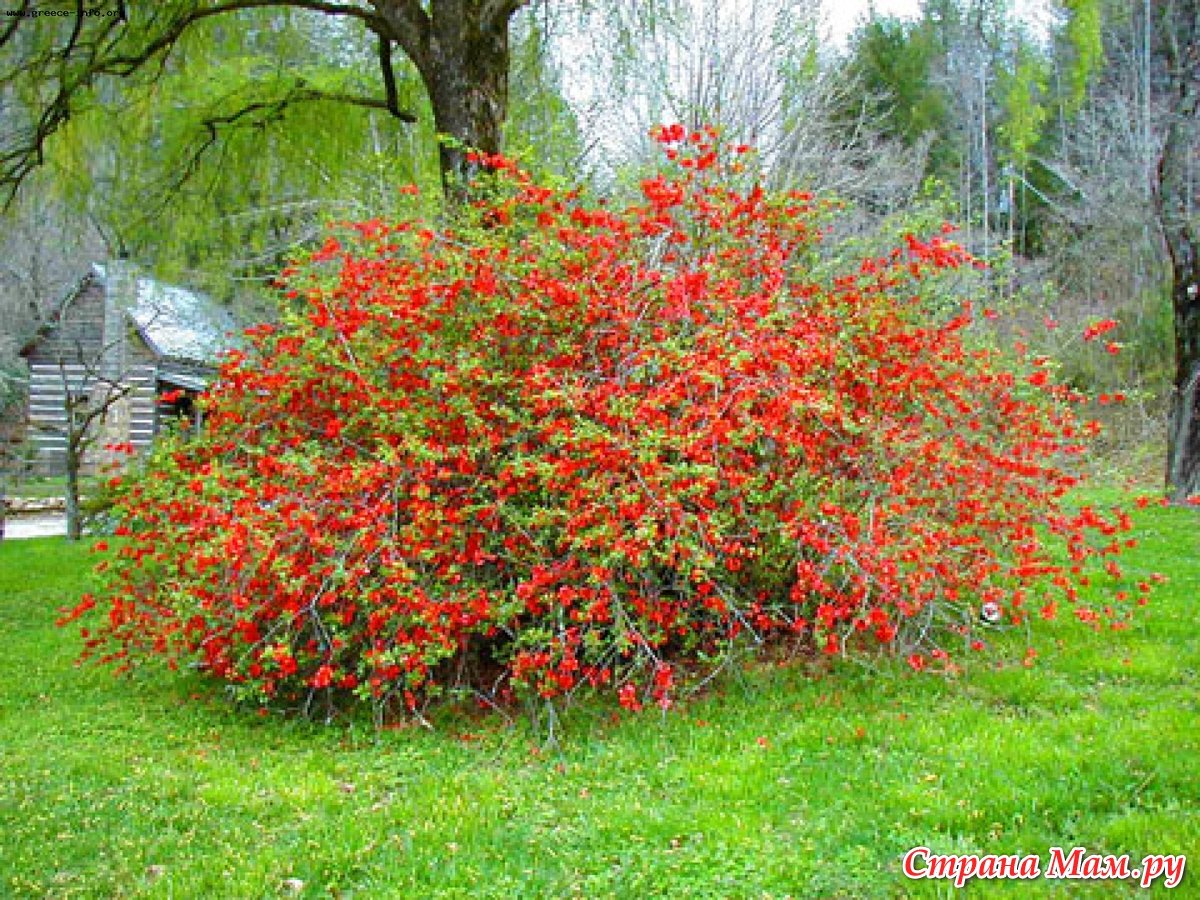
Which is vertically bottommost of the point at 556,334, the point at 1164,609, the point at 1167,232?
the point at 1164,609

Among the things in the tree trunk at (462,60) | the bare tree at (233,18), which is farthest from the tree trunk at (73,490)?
the tree trunk at (462,60)

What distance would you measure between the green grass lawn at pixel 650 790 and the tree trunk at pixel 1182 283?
5.33m

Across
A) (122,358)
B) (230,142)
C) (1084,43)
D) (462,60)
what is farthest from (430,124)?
(1084,43)

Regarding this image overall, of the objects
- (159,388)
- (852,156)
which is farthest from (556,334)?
(159,388)

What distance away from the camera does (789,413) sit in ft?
14.0

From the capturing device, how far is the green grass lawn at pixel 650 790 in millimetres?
2844

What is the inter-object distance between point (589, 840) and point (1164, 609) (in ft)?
12.9

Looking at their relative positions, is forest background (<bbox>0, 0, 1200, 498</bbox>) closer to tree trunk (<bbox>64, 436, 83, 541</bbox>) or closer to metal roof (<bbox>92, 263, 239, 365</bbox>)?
metal roof (<bbox>92, 263, 239, 365</bbox>)

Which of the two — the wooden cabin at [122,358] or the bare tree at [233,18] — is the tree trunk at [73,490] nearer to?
the bare tree at [233,18]

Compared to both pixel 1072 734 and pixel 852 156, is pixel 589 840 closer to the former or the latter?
pixel 1072 734

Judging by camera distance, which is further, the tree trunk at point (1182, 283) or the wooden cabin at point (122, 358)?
the wooden cabin at point (122, 358)

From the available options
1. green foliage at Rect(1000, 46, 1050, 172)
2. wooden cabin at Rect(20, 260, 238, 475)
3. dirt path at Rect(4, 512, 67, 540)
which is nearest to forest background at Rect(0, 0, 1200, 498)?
wooden cabin at Rect(20, 260, 238, 475)

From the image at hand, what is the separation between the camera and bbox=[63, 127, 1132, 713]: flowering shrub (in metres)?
4.10

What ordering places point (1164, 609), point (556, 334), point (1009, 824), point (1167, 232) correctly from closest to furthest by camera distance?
point (1009, 824) → point (556, 334) → point (1164, 609) → point (1167, 232)
